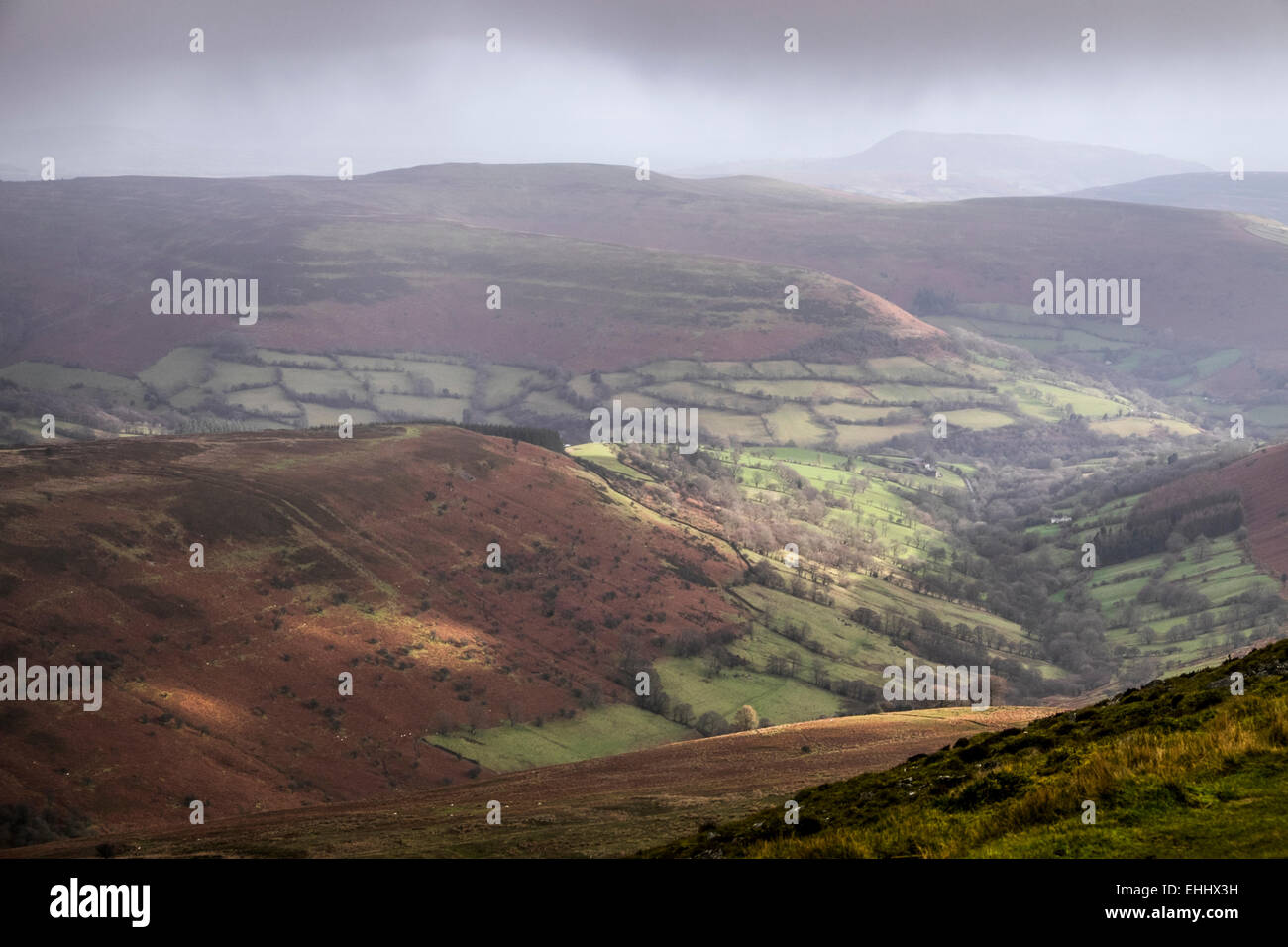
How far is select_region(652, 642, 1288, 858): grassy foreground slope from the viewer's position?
9773 millimetres

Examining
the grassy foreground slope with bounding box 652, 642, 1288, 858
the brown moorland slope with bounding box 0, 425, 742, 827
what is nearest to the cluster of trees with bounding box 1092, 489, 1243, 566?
the brown moorland slope with bounding box 0, 425, 742, 827

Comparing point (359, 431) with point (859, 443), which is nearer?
point (359, 431)

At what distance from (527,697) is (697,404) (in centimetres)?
9275

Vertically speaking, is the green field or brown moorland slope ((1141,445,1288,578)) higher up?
brown moorland slope ((1141,445,1288,578))

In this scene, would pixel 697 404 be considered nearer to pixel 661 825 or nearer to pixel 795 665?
pixel 795 665

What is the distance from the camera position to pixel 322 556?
2016 inches

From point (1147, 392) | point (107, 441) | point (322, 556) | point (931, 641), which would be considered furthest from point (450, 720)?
point (1147, 392)

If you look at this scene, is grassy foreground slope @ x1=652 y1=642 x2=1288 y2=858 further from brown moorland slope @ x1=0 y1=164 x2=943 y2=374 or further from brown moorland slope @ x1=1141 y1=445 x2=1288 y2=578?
brown moorland slope @ x1=0 y1=164 x2=943 y2=374

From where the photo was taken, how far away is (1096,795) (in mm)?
10945


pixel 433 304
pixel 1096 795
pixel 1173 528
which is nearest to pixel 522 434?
pixel 1173 528

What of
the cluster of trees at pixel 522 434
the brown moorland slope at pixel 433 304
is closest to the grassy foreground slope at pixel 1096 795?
the cluster of trees at pixel 522 434

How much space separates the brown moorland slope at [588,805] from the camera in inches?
774

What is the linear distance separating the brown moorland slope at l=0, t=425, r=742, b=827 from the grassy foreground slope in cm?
2272

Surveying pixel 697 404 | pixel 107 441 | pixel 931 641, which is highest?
pixel 697 404
